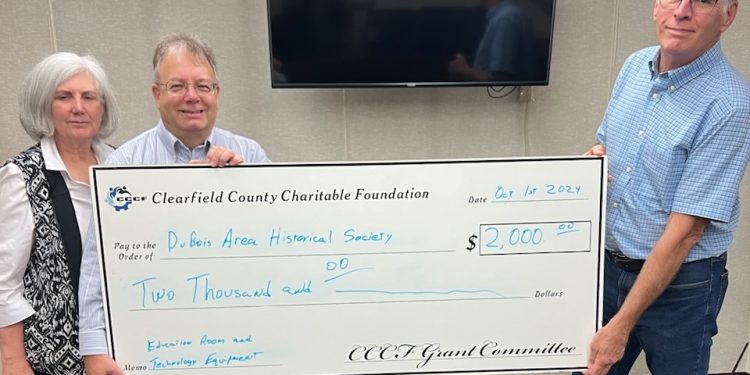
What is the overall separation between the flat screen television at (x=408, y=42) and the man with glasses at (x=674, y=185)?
0.77 meters

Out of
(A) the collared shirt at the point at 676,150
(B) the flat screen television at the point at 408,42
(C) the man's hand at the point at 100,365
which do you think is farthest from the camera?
(B) the flat screen television at the point at 408,42

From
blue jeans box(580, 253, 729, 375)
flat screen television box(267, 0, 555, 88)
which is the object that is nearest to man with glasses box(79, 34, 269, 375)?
flat screen television box(267, 0, 555, 88)

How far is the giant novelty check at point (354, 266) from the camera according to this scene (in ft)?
4.41

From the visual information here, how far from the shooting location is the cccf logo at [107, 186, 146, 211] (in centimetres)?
130

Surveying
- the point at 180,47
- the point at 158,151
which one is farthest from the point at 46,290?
the point at 180,47

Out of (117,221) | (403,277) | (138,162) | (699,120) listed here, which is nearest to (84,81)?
(138,162)

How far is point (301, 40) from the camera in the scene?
7.13ft

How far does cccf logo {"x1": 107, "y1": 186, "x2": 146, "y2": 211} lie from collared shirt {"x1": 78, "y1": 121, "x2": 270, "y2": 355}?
0.09 m

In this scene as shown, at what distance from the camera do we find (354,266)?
140 centimetres

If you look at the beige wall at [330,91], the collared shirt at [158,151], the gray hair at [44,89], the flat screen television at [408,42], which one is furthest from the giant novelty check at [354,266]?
the beige wall at [330,91]

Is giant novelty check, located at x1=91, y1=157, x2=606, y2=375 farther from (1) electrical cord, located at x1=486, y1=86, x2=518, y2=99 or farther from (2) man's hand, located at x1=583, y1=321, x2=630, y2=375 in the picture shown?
(1) electrical cord, located at x1=486, y1=86, x2=518, y2=99

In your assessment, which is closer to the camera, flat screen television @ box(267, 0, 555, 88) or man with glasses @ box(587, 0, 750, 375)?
man with glasses @ box(587, 0, 750, 375)

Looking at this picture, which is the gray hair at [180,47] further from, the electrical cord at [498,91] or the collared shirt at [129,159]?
the electrical cord at [498,91]
